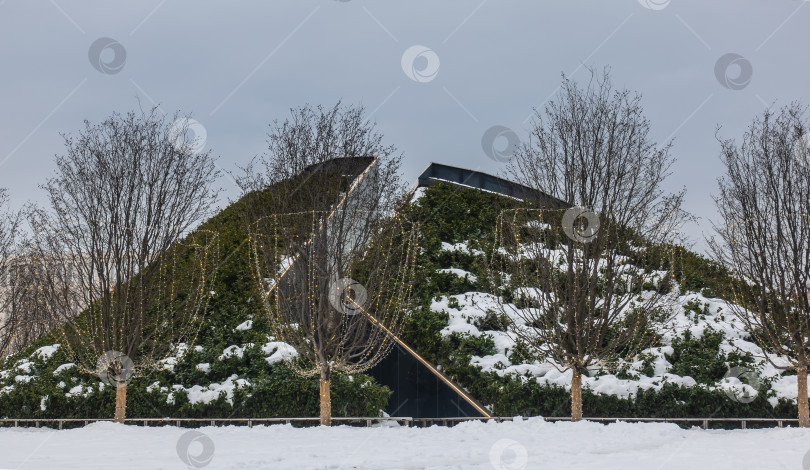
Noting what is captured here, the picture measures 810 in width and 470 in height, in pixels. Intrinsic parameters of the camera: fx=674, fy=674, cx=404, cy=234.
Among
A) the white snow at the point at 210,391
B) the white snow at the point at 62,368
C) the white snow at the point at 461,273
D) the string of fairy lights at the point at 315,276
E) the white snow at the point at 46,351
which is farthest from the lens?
the white snow at the point at 461,273

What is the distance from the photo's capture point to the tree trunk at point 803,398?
12.3 m

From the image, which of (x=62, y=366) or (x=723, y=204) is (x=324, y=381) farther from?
(x=723, y=204)

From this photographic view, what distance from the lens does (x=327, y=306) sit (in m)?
12.5

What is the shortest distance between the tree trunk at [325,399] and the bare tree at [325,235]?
0.02 m

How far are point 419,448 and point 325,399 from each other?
3327 mm

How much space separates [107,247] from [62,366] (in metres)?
3.92

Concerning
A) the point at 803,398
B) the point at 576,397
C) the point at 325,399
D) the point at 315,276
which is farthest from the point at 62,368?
the point at 803,398

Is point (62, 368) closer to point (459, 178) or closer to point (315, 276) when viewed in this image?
point (315, 276)

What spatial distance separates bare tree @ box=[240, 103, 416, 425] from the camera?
41.3 ft

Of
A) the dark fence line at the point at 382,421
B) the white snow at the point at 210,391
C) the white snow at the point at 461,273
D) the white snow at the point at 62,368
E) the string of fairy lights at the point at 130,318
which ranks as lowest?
the dark fence line at the point at 382,421

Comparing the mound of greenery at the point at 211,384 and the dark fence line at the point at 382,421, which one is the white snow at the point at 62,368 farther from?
the dark fence line at the point at 382,421

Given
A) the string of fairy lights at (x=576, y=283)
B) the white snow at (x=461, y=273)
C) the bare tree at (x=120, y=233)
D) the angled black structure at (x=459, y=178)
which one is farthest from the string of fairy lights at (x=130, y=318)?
the angled black structure at (x=459, y=178)

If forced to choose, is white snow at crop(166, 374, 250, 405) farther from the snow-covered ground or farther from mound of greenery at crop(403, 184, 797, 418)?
mound of greenery at crop(403, 184, 797, 418)

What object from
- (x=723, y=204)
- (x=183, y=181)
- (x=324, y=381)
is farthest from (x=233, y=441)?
(x=723, y=204)
